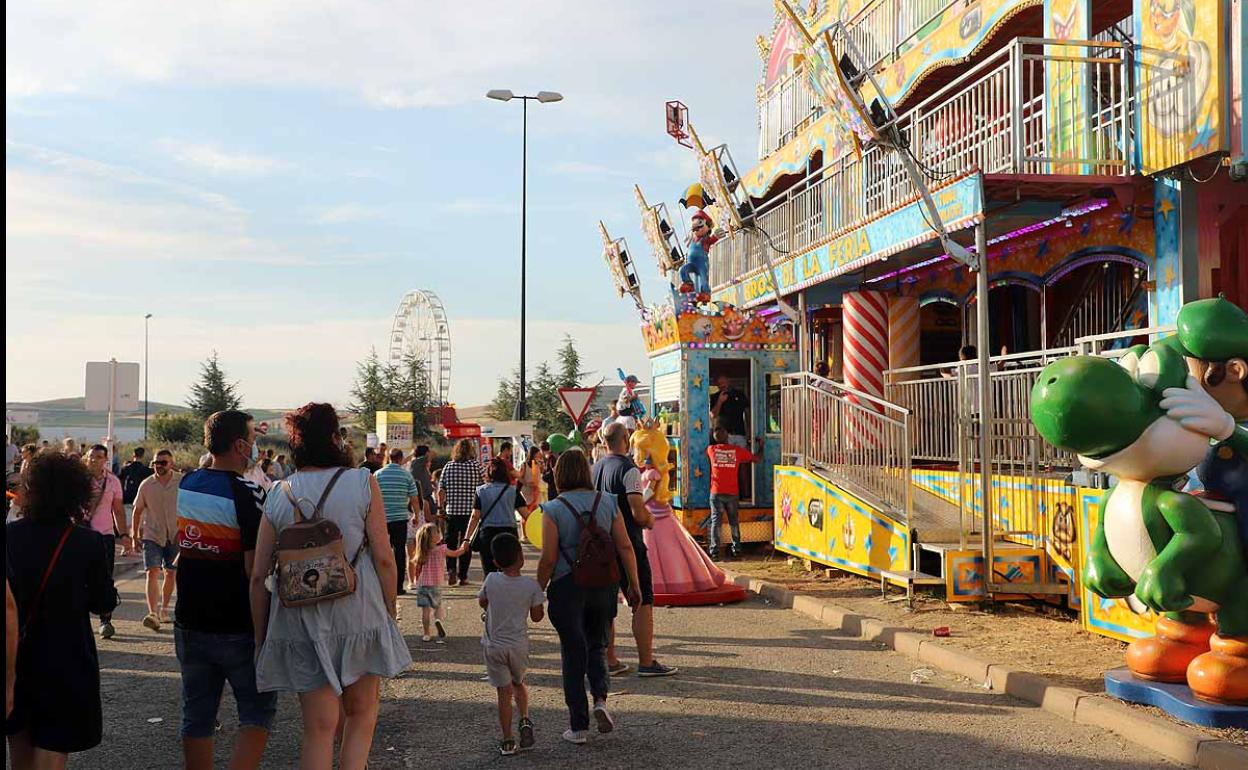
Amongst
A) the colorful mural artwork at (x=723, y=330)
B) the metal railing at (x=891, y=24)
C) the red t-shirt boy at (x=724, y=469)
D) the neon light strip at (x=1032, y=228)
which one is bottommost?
the red t-shirt boy at (x=724, y=469)

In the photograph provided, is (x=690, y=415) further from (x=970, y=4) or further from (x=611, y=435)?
(x=611, y=435)

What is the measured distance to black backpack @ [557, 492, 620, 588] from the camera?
6.59 meters

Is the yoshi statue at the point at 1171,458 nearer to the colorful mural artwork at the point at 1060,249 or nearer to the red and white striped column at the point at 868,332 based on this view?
the colorful mural artwork at the point at 1060,249

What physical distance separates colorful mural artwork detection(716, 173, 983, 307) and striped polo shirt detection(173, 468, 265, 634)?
769 cm

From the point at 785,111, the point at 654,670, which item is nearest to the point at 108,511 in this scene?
the point at 654,670

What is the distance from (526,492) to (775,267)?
5.31 m

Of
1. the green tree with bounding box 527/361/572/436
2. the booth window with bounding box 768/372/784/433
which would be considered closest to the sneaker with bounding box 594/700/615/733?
the booth window with bounding box 768/372/784/433

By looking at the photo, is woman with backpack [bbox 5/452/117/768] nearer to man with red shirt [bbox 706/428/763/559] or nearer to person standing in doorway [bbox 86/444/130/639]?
person standing in doorway [bbox 86/444/130/639]

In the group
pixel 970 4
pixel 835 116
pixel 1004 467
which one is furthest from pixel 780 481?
pixel 970 4

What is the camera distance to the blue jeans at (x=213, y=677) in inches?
198

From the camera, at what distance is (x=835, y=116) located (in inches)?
480

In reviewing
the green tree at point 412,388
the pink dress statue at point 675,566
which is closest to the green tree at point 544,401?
the green tree at point 412,388

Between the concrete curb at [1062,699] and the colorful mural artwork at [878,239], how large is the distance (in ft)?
12.6

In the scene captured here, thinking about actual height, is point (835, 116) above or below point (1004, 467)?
above
